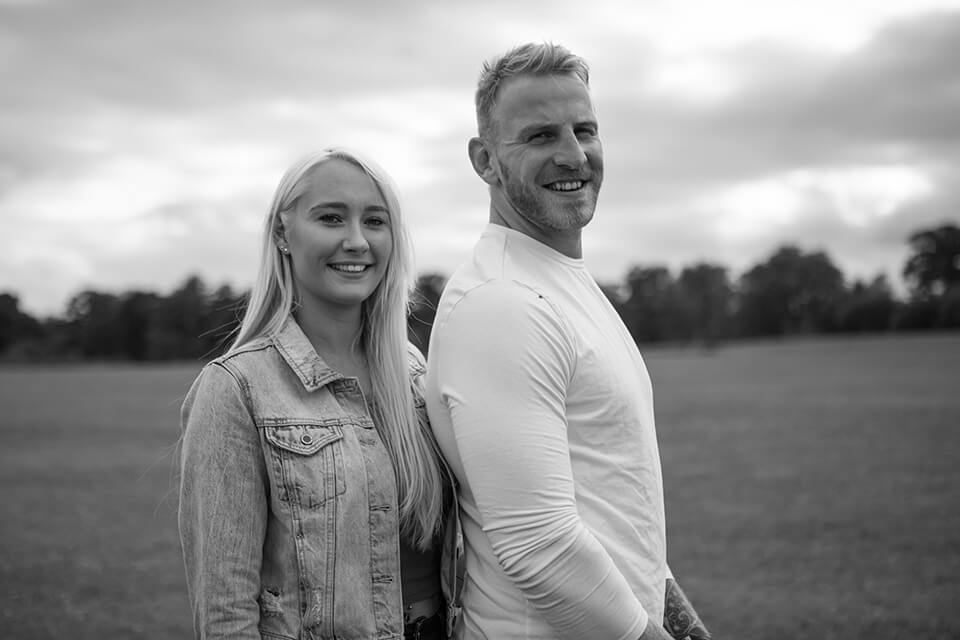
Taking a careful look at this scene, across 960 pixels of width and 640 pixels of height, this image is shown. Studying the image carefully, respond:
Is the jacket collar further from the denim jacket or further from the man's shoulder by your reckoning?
the man's shoulder

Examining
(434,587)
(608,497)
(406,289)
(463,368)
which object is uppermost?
A: (406,289)

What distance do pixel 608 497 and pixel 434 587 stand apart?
77cm

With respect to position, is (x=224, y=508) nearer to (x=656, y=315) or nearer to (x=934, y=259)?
(x=656, y=315)

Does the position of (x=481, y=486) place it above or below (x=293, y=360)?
below

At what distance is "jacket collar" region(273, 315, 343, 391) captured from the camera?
2707 mm

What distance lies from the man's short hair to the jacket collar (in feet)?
2.97

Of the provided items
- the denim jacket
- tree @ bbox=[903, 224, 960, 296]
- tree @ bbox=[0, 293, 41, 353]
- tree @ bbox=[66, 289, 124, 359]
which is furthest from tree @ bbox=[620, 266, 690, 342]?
the denim jacket

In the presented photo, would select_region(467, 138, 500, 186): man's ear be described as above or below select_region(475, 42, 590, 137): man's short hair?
below

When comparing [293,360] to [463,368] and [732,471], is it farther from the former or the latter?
[732,471]

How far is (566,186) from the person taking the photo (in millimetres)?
2725

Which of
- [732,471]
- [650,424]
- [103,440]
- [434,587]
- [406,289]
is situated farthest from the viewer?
[103,440]

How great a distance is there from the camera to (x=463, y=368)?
237cm

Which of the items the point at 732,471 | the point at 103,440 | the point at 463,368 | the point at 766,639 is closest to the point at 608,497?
the point at 463,368

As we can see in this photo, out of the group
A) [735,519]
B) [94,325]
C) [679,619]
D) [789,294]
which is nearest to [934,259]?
[789,294]
